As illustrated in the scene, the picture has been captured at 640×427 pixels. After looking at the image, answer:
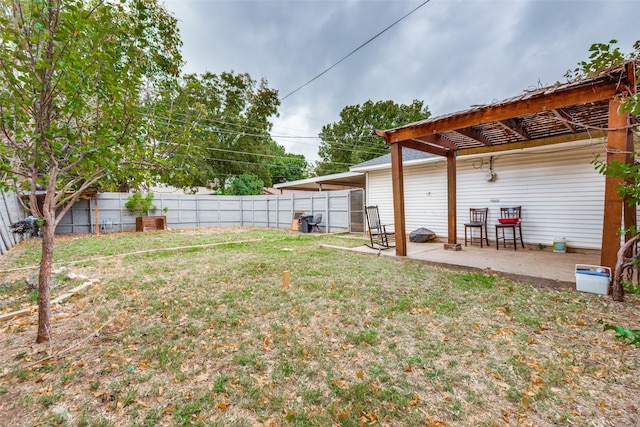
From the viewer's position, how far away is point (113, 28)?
200 cm

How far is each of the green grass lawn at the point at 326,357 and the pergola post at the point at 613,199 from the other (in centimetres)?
53

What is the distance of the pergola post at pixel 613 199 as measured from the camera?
9.72 ft

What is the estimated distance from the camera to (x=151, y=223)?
11.4m

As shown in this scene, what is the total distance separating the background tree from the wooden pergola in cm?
1759

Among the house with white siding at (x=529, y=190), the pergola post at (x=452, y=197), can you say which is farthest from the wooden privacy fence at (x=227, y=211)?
the pergola post at (x=452, y=197)

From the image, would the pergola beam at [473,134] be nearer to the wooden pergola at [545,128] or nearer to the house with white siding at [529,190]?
the wooden pergola at [545,128]

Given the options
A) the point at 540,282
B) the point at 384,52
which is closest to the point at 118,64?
the point at 540,282

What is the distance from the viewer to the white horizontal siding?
5.23m

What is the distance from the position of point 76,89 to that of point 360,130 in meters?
23.8

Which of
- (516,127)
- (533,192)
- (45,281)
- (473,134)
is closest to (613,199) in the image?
(516,127)

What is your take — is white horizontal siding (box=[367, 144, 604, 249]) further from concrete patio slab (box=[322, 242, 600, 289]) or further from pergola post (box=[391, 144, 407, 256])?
pergola post (box=[391, 144, 407, 256])

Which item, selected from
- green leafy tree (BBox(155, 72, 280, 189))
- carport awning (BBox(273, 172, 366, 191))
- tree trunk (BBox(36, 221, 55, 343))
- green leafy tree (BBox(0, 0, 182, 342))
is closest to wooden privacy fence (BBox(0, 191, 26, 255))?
tree trunk (BBox(36, 221, 55, 343))

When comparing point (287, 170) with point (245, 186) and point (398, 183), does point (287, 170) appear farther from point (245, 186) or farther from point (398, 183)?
point (398, 183)

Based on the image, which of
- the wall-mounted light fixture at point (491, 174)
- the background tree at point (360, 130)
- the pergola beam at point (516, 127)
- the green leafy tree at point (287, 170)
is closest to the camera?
the pergola beam at point (516, 127)
